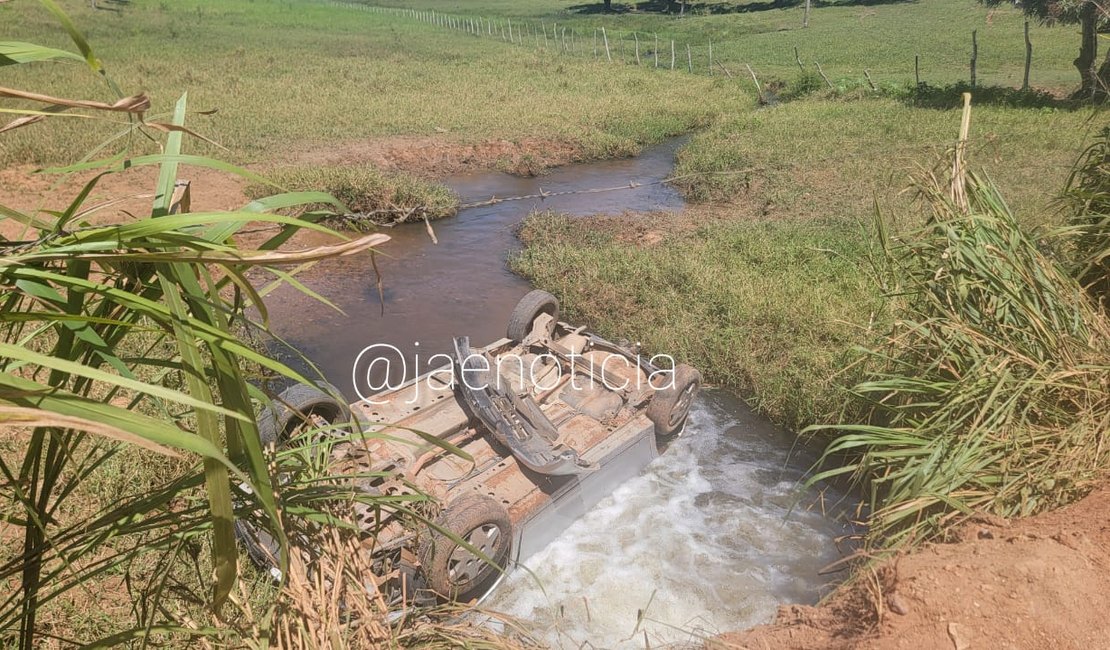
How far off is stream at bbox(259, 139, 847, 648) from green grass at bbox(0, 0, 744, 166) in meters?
6.26

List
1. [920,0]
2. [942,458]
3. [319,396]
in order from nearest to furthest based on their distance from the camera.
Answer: [942,458] < [319,396] < [920,0]

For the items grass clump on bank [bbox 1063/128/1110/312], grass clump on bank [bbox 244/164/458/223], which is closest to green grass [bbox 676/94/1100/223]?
grass clump on bank [bbox 244/164/458/223]

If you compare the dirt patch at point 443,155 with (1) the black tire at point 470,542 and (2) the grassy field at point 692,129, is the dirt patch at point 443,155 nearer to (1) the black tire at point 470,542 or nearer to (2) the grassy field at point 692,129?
(2) the grassy field at point 692,129

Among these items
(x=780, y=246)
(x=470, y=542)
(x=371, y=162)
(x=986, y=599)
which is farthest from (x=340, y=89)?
(x=986, y=599)

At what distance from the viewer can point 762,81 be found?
26.5 metres

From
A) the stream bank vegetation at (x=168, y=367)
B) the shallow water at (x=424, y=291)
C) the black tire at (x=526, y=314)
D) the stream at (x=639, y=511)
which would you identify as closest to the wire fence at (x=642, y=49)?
the shallow water at (x=424, y=291)

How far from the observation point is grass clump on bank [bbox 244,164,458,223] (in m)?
12.6

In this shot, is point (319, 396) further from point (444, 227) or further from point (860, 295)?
point (444, 227)

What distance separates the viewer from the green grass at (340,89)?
56.4ft

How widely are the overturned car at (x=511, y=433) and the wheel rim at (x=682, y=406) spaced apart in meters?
0.02

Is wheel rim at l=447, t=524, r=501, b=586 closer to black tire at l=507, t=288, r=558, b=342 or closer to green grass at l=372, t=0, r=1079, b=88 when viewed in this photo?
black tire at l=507, t=288, r=558, b=342

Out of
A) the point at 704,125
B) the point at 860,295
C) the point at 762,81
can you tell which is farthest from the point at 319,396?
the point at 762,81

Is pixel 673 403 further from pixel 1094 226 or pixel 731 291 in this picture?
pixel 1094 226

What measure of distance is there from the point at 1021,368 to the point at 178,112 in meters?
4.71
